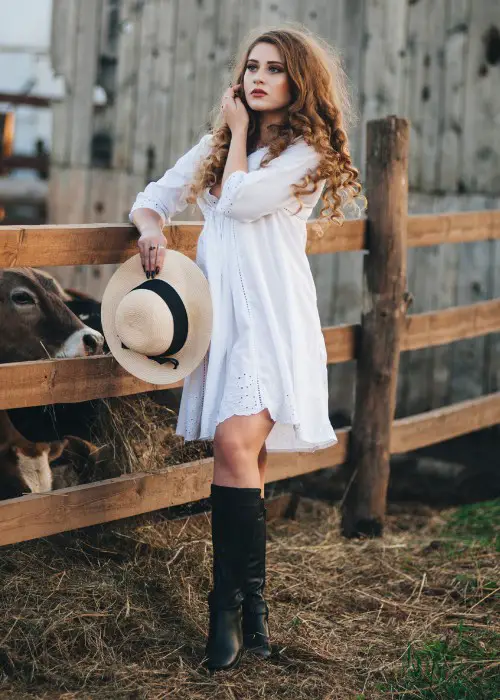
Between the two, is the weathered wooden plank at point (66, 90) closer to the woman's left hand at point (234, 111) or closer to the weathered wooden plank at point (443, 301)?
the weathered wooden plank at point (443, 301)

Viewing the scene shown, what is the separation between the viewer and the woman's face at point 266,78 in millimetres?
3270

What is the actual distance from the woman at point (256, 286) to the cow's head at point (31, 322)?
693 millimetres

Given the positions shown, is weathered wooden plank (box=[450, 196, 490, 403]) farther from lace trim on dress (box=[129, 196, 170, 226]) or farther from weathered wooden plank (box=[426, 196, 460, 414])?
lace trim on dress (box=[129, 196, 170, 226])

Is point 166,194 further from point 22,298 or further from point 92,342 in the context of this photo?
point 22,298

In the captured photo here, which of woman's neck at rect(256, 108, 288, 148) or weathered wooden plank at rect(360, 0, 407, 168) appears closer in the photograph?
woman's neck at rect(256, 108, 288, 148)

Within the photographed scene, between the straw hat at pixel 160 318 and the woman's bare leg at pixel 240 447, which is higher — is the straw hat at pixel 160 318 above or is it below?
above

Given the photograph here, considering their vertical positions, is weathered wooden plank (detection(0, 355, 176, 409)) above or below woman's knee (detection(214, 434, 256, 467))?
above

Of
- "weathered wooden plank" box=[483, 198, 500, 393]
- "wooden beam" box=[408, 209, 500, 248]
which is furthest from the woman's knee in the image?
"weathered wooden plank" box=[483, 198, 500, 393]

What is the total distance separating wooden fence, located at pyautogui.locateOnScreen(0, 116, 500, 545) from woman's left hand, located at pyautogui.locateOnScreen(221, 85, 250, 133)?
1.81ft

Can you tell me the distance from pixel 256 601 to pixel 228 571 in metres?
0.15

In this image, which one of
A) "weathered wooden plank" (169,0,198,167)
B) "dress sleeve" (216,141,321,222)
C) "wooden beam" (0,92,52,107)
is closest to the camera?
"dress sleeve" (216,141,321,222)

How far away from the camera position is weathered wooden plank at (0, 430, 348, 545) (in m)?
3.50

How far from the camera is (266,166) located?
3.26 metres

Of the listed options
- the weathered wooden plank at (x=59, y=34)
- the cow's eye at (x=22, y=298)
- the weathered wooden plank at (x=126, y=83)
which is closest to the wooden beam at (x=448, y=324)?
the cow's eye at (x=22, y=298)
